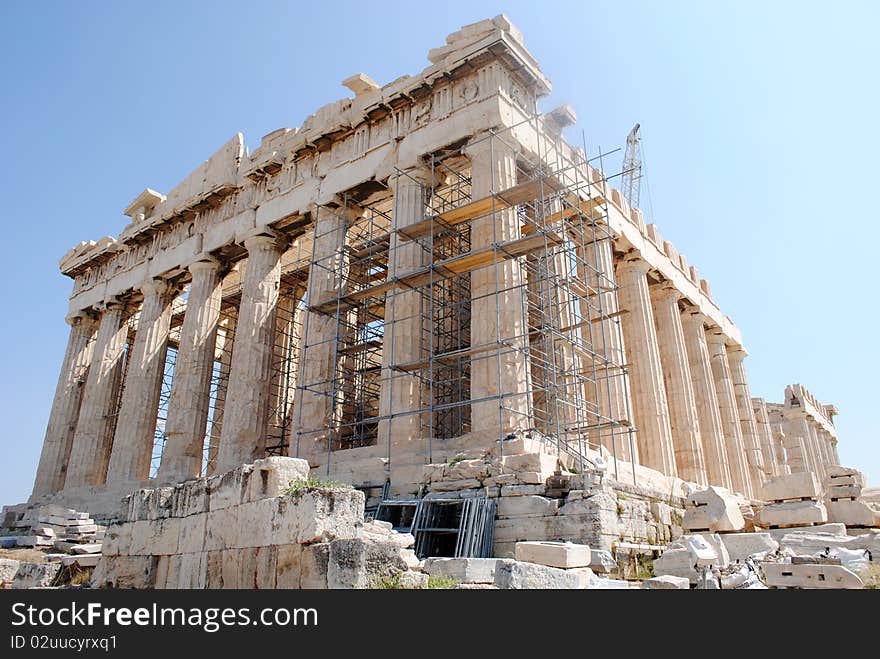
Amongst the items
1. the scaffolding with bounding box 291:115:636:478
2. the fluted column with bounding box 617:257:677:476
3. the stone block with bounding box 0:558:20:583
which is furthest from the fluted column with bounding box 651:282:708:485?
the stone block with bounding box 0:558:20:583

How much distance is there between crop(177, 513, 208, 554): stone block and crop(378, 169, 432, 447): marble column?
19.0 ft

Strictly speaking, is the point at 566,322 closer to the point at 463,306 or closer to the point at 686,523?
the point at 463,306

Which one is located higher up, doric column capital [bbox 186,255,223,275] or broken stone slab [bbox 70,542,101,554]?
doric column capital [bbox 186,255,223,275]

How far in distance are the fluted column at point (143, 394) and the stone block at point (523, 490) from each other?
1520cm

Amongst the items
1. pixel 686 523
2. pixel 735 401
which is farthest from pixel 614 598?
pixel 735 401

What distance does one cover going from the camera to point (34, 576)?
11.5 meters

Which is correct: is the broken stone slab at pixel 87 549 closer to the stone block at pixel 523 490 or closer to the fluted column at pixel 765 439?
the stone block at pixel 523 490

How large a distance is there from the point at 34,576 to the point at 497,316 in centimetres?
919

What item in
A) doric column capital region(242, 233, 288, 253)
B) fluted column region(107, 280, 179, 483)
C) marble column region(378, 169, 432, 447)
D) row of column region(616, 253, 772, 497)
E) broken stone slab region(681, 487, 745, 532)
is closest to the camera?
broken stone slab region(681, 487, 745, 532)

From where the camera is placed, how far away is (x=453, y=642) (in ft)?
16.0

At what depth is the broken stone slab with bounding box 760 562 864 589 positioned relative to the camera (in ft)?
24.1

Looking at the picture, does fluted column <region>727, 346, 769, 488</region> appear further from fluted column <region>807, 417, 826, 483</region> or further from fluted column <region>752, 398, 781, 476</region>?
fluted column <region>807, 417, 826, 483</region>

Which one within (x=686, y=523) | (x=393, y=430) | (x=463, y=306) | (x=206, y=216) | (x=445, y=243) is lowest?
(x=686, y=523)

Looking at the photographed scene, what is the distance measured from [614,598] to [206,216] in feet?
72.3
